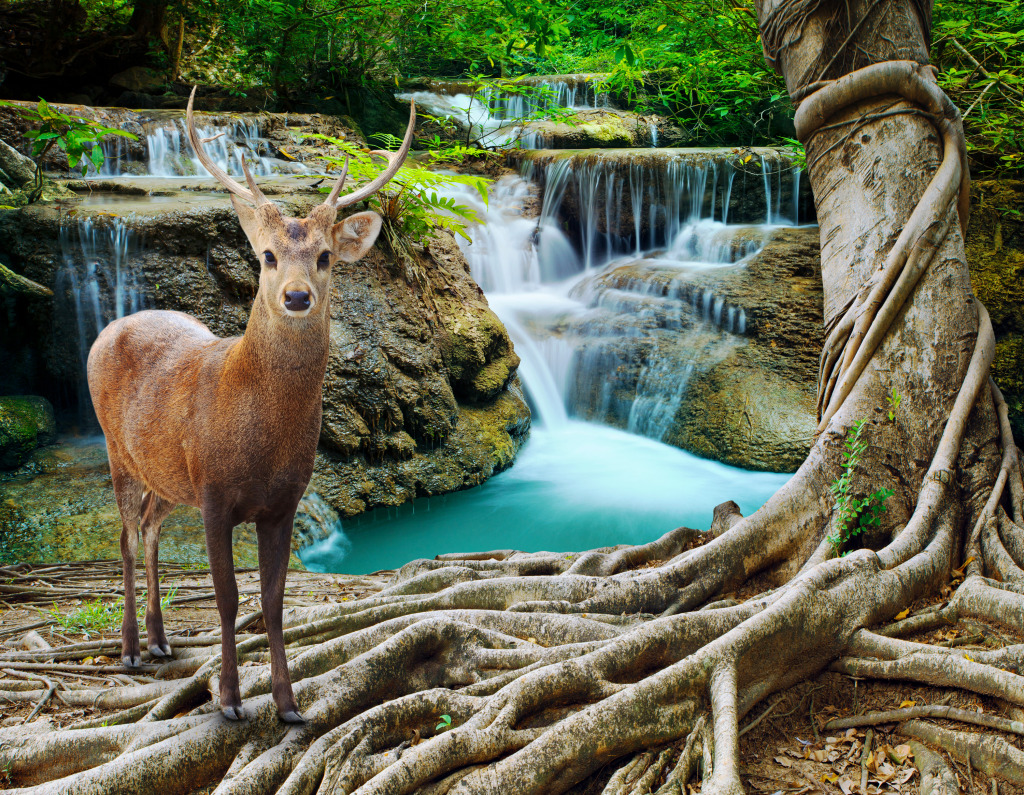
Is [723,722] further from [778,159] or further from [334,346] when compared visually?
[778,159]

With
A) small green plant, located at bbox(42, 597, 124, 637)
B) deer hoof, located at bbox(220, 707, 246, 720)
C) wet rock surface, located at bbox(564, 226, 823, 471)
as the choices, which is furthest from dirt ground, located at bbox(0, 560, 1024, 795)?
wet rock surface, located at bbox(564, 226, 823, 471)

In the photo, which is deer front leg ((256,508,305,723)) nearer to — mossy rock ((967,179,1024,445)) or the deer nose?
the deer nose

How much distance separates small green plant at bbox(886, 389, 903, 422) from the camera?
3738 millimetres

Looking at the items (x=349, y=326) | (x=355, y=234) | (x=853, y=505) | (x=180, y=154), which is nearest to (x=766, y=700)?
(x=853, y=505)

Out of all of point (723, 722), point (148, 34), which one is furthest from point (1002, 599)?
point (148, 34)

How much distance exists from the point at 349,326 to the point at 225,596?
534cm

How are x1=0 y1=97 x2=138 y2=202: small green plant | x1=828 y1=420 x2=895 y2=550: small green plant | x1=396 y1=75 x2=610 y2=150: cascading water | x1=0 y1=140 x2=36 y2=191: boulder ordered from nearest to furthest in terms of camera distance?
1. x1=828 y1=420 x2=895 y2=550: small green plant
2. x1=0 y1=97 x2=138 y2=202: small green plant
3. x1=0 y1=140 x2=36 y2=191: boulder
4. x1=396 y1=75 x2=610 y2=150: cascading water

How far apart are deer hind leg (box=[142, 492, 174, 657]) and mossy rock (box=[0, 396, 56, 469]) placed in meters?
4.00

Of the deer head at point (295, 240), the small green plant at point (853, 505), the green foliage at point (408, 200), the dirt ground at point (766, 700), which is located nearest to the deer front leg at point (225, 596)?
the dirt ground at point (766, 700)

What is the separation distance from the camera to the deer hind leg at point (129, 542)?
3.30 m

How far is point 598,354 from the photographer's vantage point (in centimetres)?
1028

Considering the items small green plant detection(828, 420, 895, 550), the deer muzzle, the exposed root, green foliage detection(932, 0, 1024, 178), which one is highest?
green foliage detection(932, 0, 1024, 178)

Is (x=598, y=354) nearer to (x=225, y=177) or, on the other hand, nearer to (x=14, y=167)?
(x=14, y=167)

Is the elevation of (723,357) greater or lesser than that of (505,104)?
lesser
